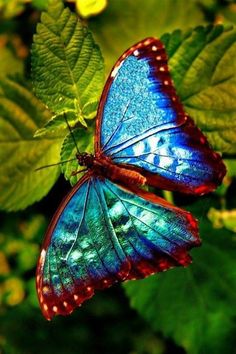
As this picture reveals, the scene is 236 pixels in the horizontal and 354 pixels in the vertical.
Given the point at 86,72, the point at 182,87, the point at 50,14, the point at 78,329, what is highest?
the point at 50,14

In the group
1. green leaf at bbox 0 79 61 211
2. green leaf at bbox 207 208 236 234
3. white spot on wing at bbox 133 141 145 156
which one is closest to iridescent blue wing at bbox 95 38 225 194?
white spot on wing at bbox 133 141 145 156

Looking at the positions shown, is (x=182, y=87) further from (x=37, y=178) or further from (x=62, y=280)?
(x=62, y=280)

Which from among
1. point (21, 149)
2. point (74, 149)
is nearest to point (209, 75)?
point (74, 149)

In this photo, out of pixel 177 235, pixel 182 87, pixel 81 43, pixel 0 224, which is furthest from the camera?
pixel 0 224

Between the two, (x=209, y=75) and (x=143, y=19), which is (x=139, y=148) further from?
(x=143, y=19)

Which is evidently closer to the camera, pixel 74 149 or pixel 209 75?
pixel 74 149

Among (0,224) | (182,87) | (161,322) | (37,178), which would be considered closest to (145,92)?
(182,87)
